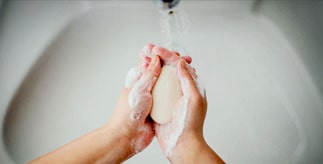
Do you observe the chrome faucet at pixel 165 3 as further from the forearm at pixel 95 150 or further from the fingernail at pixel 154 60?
the forearm at pixel 95 150

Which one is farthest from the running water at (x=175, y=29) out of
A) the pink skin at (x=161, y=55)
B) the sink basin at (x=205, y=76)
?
the pink skin at (x=161, y=55)

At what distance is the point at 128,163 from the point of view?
94 cm

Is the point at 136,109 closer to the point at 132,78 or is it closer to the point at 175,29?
the point at 132,78

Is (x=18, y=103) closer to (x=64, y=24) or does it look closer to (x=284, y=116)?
(x=64, y=24)

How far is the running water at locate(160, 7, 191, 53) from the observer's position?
1.09 meters

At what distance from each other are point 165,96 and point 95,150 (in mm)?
188

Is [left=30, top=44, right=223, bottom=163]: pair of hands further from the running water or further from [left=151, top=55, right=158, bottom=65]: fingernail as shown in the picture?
the running water

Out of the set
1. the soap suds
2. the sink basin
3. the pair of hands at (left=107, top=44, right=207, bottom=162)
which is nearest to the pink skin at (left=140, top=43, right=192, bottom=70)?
the pair of hands at (left=107, top=44, right=207, bottom=162)

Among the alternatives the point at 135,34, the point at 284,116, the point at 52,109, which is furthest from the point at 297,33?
the point at 52,109

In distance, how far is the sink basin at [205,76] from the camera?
0.92 m

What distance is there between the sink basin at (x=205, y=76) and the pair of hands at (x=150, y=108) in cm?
19

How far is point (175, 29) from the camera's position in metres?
1.11

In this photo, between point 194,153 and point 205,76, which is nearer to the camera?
point 194,153

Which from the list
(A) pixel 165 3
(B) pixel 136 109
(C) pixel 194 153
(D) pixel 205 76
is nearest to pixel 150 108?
(B) pixel 136 109
